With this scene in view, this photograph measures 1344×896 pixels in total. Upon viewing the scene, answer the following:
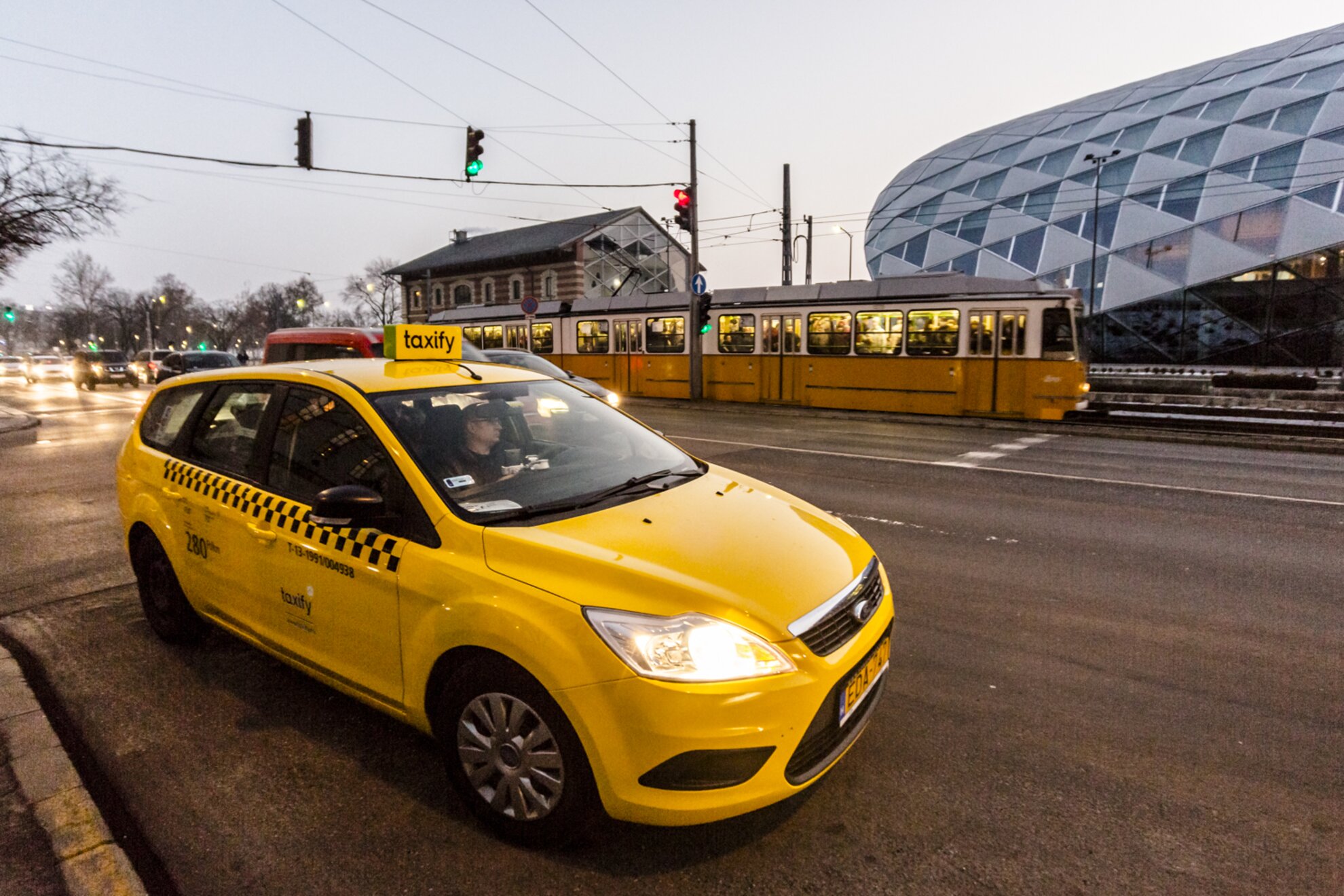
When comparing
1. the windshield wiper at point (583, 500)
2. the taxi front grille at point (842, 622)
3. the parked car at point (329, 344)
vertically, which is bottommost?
the taxi front grille at point (842, 622)

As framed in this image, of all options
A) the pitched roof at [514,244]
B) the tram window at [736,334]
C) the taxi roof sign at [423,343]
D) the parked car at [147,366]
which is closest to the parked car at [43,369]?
the parked car at [147,366]

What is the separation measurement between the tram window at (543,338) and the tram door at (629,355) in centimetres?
256

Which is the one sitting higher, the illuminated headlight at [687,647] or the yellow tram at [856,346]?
the yellow tram at [856,346]

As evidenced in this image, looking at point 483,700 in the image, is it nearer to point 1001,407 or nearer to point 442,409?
point 442,409

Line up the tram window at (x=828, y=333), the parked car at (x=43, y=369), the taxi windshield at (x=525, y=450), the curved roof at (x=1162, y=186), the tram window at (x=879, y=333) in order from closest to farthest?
the taxi windshield at (x=525, y=450) < the tram window at (x=879, y=333) < the tram window at (x=828, y=333) < the curved roof at (x=1162, y=186) < the parked car at (x=43, y=369)

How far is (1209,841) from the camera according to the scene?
2582 mm

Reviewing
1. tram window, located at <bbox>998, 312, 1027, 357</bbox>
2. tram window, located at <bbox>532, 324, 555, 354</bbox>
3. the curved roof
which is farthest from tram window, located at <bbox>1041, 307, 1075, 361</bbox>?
the curved roof

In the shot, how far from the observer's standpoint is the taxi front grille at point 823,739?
240cm

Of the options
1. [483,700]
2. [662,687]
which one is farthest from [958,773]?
[483,700]

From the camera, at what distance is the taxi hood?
236 cm

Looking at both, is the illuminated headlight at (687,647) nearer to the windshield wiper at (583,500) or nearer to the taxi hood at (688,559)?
the taxi hood at (688,559)

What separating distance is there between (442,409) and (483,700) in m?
1.36

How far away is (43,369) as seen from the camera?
147 ft

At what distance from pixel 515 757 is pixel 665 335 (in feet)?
69.1
